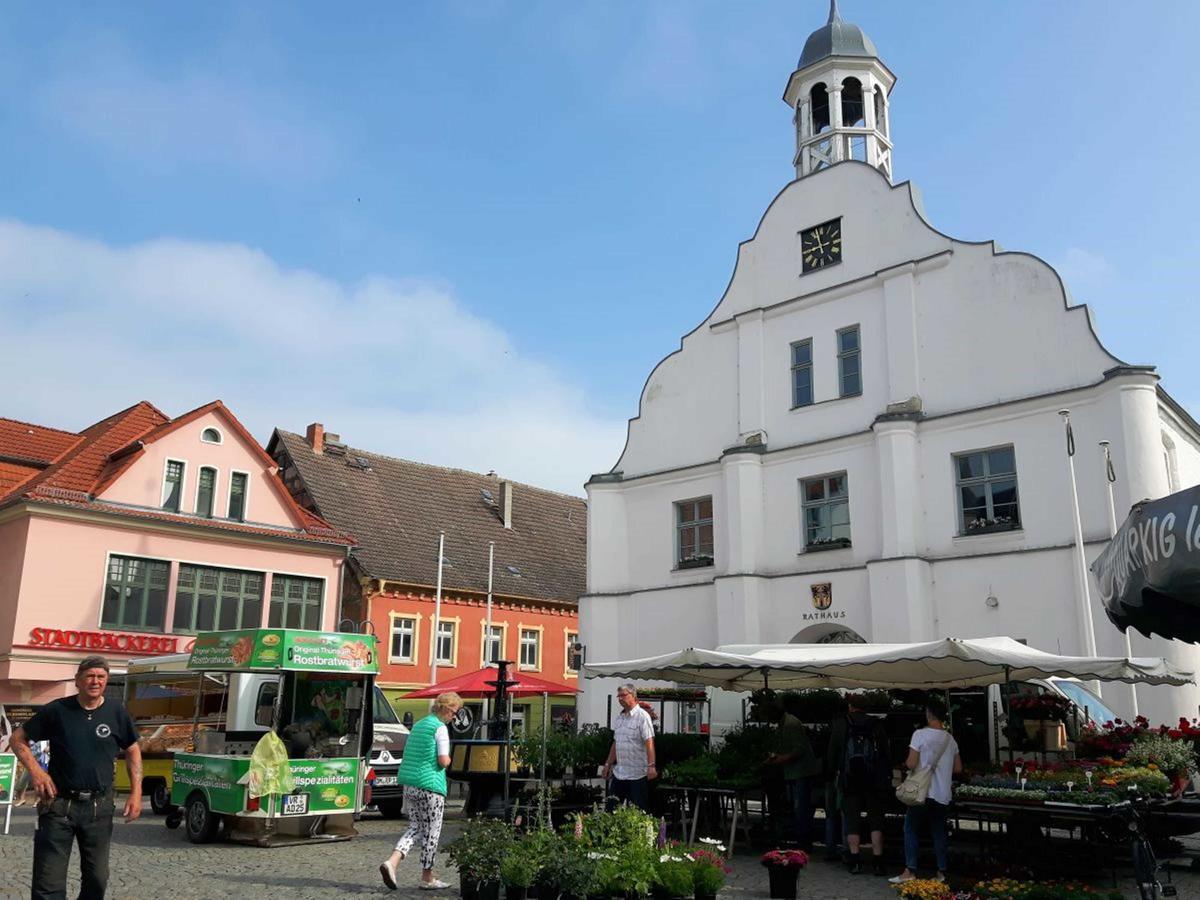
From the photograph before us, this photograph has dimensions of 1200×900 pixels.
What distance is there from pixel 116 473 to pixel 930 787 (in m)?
24.4

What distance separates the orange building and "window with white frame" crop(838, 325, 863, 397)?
16.9 meters

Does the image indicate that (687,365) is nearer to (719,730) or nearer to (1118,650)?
(719,730)

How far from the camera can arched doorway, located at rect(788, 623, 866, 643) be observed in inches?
915

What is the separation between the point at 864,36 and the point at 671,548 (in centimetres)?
1420

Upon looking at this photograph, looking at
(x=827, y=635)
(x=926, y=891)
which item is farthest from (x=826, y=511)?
(x=926, y=891)

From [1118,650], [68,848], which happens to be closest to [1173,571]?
[68,848]

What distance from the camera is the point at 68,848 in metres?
7.37

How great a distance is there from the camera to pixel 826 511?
953 inches

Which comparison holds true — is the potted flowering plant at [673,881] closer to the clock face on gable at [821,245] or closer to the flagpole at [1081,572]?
the flagpole at [1081,572]

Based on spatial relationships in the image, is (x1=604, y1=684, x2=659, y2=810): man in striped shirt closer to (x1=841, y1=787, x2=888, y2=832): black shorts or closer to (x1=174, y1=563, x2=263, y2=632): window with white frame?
(x1=841, y1=787, x2=888, y2=832): black shorts

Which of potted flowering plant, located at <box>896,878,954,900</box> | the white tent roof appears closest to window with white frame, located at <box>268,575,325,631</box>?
the white tent roof

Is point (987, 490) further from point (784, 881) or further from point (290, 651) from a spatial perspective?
point (290, 651)

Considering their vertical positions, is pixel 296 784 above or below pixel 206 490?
below

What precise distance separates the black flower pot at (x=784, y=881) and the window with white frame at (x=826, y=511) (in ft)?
46.1
